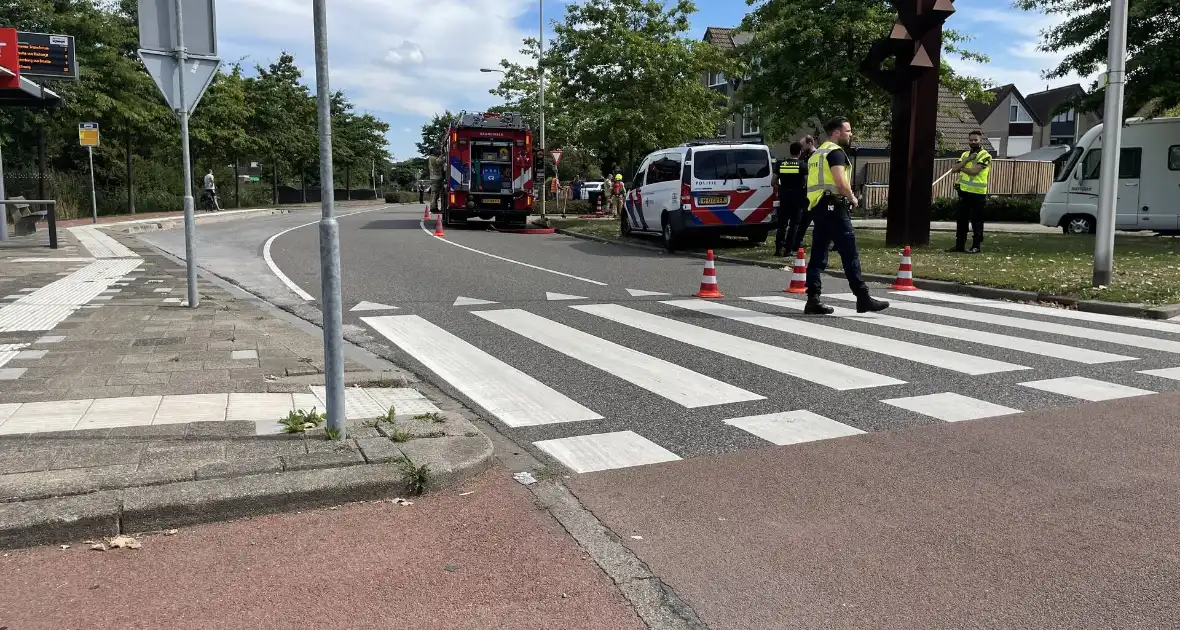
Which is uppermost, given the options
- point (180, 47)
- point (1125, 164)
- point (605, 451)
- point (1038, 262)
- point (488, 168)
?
point (180, 47)

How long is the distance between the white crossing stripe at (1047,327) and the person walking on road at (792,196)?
4.55 metres

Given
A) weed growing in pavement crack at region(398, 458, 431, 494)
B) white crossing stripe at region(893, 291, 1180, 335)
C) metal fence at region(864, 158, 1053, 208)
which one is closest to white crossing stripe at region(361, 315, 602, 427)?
weed growing in pavement crack at region(398, 458, 431, 494)

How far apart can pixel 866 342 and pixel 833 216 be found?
1975 millimetres

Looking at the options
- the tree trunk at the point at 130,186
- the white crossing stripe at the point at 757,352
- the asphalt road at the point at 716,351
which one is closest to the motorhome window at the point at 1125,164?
the asphalt road at the point at 716,351

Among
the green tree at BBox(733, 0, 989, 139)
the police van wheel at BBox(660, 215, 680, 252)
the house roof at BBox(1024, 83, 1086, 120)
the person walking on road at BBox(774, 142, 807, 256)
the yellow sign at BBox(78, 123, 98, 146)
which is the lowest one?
the police van wheel at BBox(660, 215, 680, 252)

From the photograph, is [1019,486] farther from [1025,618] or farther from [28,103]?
[28,103]

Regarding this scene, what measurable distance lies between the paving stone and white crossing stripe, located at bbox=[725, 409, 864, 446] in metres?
3.03

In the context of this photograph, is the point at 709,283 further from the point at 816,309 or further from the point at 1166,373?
the point at 1166,373

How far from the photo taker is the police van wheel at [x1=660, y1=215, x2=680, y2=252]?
A: 17.3m

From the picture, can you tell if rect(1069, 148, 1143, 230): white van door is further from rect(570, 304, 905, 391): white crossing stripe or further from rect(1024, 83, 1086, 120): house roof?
rect(1024, 83, 1086, 120): house roof

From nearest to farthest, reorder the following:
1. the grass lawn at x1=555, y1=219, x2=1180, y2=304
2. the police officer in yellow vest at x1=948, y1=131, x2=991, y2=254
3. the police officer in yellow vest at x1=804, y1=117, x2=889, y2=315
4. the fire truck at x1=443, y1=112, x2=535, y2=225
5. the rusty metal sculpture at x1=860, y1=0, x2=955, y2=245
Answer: the police officer in yellow vest at x1=804, y1=117, x2=889, y2=315 → the grass lawn at x1=555, y1=219, x2=1180, y2=304 → the police officer in yellow vest at x1=948, y1=131, x2=991, y2=254 → the rusty metal sculpture at x1=860, y1=0, x2=955, y2=245 → the fire truck at x1=443, y1=112, x2=535, y2=225

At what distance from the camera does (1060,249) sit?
15719 mm

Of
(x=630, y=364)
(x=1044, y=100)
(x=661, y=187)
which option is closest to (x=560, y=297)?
(x=630, y=364)

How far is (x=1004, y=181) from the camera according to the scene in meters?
33.1
